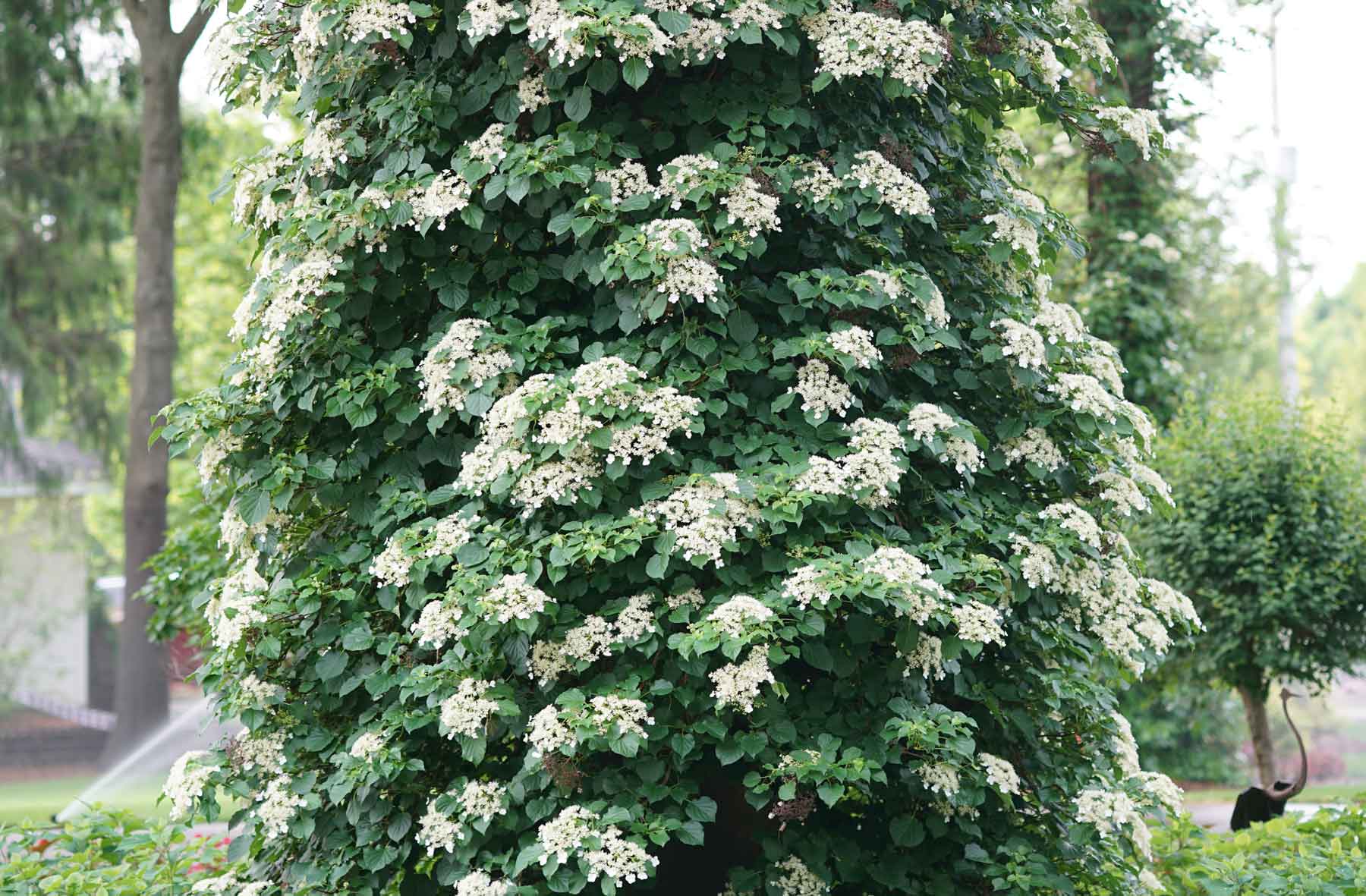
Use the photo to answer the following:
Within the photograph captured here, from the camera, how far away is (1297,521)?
7.70 meters

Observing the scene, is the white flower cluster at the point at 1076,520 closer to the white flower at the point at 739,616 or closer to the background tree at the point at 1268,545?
the white flower at the point at 739,616

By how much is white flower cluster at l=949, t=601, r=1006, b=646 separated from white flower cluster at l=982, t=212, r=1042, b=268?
130 centimetres

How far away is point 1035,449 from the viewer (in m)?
4.12

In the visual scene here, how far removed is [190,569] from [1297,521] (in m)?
6.44

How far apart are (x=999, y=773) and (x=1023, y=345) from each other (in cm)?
127

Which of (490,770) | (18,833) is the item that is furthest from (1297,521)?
(18,833)

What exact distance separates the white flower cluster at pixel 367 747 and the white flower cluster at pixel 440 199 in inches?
58.2

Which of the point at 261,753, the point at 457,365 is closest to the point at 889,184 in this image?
the point at 457,365

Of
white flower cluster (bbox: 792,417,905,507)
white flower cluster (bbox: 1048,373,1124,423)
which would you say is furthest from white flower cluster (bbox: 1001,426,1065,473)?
white flower cluster (bbox: 792,417,905,507)

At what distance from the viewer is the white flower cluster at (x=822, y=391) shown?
12.2 ft

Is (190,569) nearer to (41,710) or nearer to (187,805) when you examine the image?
(187,805)

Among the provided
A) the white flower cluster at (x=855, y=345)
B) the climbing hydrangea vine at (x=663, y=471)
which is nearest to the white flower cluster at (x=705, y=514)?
the climbing hydrangea vine at (x=663, y=471)

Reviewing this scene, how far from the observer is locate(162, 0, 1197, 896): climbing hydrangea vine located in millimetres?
3543

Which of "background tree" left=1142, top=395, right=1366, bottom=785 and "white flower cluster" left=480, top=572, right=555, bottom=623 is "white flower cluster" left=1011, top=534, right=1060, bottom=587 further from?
"background tree" left=1142, top=395, right=1366, bottom=785
